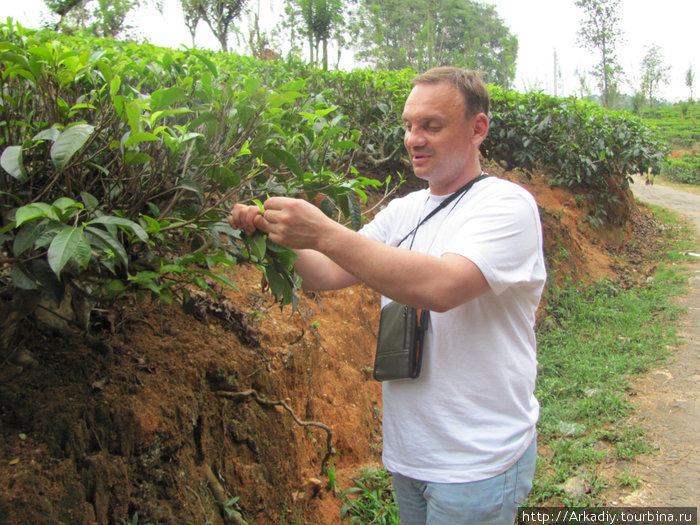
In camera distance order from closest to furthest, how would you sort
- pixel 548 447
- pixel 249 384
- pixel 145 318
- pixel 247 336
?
pixel 145 318 → pixel 249 384 → pixel 247 336 → pixel 548 447

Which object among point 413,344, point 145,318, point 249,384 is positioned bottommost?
point 249,384

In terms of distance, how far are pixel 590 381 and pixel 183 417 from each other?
149 inches

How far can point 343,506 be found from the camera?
3.14 meters

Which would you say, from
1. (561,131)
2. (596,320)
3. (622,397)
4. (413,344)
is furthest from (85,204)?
(561,131)

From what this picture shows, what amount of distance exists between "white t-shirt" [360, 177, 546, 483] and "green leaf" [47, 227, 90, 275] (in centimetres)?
93

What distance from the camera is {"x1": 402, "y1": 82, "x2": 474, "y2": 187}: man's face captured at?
1.89 meters

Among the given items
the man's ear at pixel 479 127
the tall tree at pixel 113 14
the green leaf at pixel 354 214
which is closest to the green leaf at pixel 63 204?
the green leaf at pixel 354 214

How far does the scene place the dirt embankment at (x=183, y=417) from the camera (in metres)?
2.04

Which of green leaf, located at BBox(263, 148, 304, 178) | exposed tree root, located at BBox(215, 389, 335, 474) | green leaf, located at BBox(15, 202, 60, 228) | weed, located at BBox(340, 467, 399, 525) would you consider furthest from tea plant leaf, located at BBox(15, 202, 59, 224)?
weed, located at BBox(340, 467, 399, 525)

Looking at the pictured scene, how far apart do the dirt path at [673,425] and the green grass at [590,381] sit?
0.32ft

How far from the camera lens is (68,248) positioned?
1.34 meters

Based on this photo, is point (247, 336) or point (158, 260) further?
point (247, 336)

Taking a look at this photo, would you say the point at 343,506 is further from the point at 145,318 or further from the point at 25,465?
the point at 25,465

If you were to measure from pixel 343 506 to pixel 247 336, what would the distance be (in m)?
1.04
